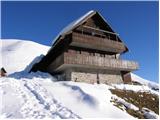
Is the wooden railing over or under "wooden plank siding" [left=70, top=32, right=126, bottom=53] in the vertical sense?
under

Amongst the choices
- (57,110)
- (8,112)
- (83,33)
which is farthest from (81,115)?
(83,33)

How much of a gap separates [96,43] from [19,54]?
1714 inches

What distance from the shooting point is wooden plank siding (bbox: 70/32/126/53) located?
75.3 feet

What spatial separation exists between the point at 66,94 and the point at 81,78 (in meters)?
8.37

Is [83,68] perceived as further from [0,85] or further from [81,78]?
[0,85]

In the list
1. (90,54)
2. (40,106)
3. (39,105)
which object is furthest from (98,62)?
(40,106)

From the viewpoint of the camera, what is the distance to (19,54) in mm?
64250

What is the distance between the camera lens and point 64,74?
77.5 ft

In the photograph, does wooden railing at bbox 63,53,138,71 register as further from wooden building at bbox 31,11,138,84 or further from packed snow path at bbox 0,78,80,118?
packed snow path at bbox 0,78,80,118

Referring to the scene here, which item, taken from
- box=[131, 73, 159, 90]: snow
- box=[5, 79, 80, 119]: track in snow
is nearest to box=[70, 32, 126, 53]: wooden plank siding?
box=[131, 73, 159, 90]: snow

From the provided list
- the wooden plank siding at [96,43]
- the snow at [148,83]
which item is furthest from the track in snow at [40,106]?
the snow at [148,83]

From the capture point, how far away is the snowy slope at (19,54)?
173 feet

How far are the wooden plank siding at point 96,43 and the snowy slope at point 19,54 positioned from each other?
87.1 feet

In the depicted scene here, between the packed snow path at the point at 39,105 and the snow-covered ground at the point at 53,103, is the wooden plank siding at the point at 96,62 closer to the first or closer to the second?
the snow-covered ground at the point at 53,103
